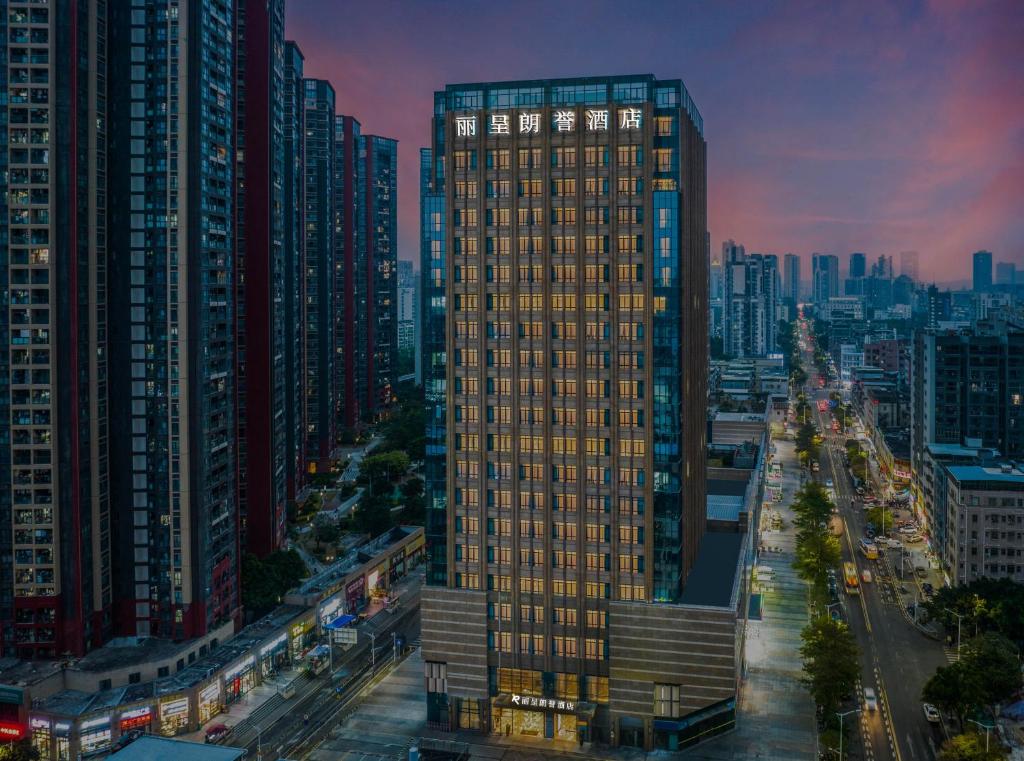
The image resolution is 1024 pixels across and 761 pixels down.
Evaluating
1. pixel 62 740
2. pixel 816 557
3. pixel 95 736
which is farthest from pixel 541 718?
pixel 816 557

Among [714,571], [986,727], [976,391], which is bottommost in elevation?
[986,727]

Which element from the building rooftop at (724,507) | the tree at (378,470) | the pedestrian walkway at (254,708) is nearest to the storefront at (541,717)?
the pedestrian walkway at (254,708)

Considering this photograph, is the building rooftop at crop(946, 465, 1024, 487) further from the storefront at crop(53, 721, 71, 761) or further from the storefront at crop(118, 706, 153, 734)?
the storefront at crop(53, 721, 71, 761)

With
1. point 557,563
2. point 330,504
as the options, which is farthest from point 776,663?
point 330,504

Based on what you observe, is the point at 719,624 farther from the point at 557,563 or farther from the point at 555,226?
the point at 555,226

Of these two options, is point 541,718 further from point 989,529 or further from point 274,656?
point 989,529

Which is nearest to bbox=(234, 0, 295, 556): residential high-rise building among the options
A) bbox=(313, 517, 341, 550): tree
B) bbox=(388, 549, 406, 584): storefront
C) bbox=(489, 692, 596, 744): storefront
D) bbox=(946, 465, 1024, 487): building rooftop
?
bbox=(313, 517, 341, 550): tree
